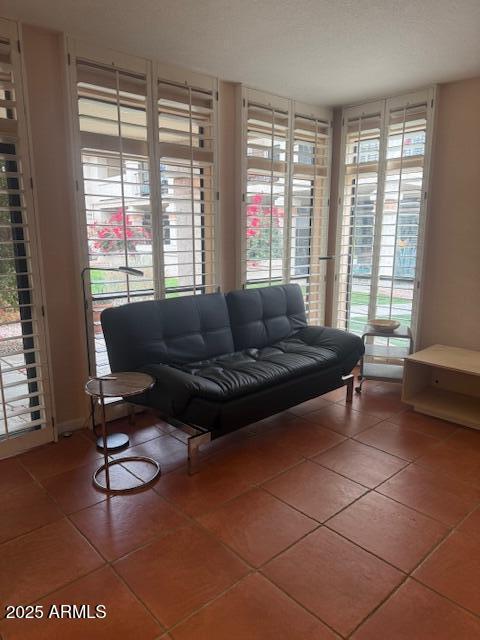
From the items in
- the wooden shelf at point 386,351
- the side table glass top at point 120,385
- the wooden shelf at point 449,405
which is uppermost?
the side table glass top at point 120,385

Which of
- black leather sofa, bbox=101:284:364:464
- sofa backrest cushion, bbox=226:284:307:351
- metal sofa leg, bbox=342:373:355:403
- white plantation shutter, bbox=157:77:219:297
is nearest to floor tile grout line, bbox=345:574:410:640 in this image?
black leather sofa, bbox=101:284:364:464

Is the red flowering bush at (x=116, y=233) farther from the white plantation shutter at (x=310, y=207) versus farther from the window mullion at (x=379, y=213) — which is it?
the window mullion at (x=379, y=213)

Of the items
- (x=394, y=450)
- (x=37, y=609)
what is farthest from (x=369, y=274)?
(x=37, y=609)

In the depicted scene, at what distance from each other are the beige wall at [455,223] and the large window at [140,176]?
1.88 m

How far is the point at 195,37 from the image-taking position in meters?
2.67

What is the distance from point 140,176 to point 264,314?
141 centimetres

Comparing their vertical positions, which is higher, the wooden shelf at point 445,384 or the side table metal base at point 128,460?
the wooden shelf at point 445,384

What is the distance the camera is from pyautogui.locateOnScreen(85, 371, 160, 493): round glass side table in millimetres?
2301

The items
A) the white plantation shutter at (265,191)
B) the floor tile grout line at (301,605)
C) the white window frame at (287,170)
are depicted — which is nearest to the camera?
the floor tile grout line at (301,605)

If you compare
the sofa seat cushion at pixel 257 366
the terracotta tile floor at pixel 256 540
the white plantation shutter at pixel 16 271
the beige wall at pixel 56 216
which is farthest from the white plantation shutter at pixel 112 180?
the terracotta tile floor at pixel 256 540

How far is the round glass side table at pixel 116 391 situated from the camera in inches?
90.6

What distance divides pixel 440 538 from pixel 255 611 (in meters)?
0.94

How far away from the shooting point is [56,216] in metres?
2.80

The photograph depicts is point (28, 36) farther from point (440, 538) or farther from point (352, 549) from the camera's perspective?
point (440, 538)
